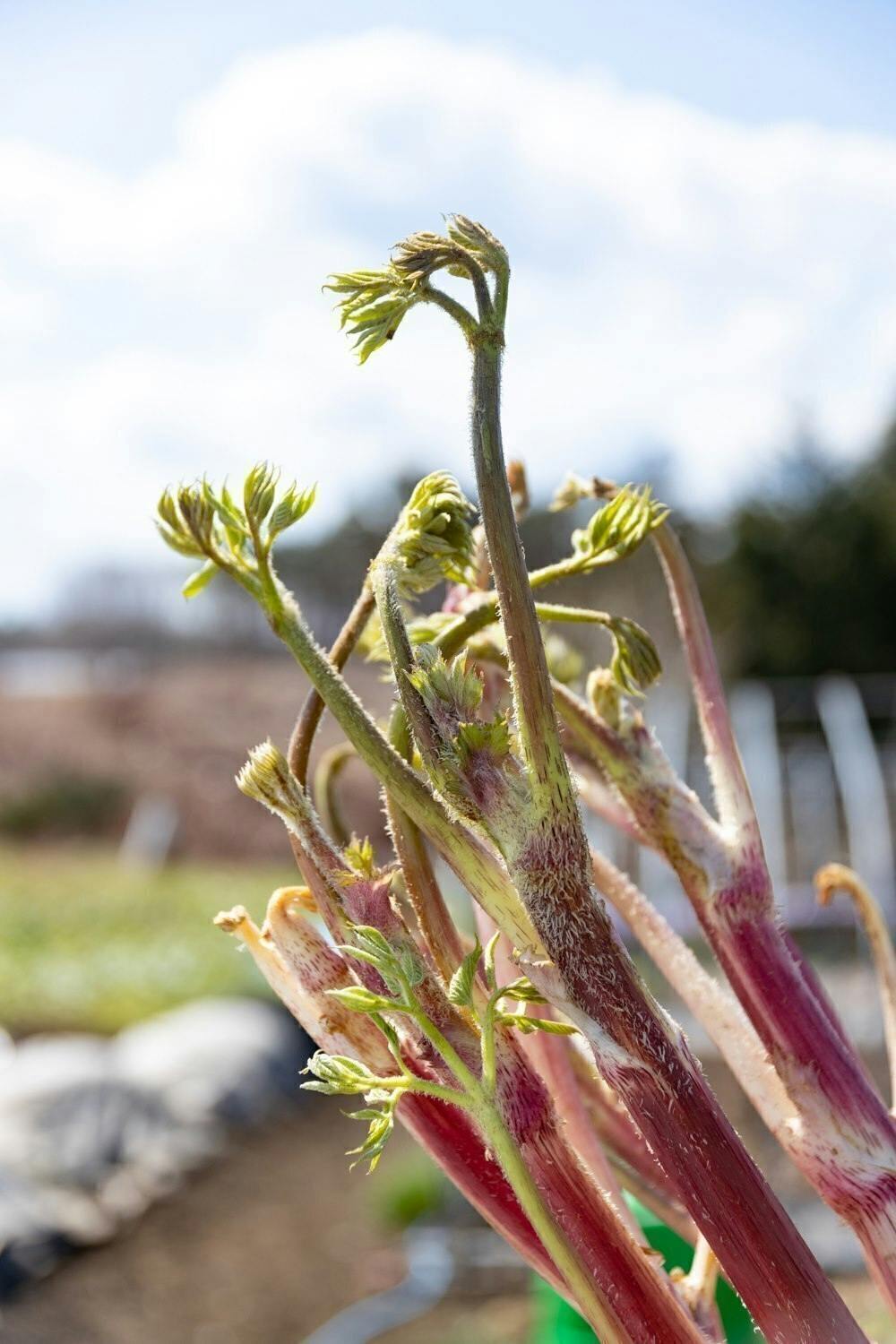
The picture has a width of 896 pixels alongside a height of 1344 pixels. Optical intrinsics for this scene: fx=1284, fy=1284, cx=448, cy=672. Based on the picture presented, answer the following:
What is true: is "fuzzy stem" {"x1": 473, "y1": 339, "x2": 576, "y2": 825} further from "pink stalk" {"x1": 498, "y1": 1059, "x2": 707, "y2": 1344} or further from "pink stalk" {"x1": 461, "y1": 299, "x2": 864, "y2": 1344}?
"pink stalk" {"x1": 498, "y1": 1059, "x2": 707, "y2": 1344}

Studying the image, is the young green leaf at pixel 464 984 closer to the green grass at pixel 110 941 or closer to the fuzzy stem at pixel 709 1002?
the fuzzy stem at pixel 709 1002

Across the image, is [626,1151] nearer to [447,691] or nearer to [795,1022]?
[795,1022]

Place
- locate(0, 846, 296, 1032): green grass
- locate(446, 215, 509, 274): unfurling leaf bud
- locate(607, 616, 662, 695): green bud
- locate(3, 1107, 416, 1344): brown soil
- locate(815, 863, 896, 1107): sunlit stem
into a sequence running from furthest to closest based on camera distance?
locate(0, 846, 296, 1032): green grass, locate(3, 1107, 416, 1344): brown soil, locate(815, 863, 896, 1107): sunlit stem, locate(607, 616, 662, 695): green bud, locate(446, 215, 509, 274): unfurling leaf bud

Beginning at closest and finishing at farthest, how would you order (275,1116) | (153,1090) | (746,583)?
(153,1090), (275,1116), (746,583)

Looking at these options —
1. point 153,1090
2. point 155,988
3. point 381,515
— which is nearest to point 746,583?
point 381,515

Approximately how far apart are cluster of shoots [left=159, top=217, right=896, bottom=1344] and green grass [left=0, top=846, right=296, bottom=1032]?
565cm

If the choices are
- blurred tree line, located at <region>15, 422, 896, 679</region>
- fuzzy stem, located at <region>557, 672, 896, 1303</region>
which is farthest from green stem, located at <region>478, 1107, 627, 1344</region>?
blurred tree line, located at <region>15, 422, 896, 679</region>

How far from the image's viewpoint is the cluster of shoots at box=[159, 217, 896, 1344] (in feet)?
1.41

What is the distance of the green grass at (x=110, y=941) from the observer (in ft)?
19.5

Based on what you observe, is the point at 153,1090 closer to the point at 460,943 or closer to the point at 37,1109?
the point at 37,1109

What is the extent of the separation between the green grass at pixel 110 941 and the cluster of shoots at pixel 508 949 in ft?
18.5

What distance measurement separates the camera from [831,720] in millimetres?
10734

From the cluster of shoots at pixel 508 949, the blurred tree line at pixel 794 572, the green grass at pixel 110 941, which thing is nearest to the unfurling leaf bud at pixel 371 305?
the cluster of shoots at pixel 508 949

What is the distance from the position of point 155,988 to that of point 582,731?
608cm
